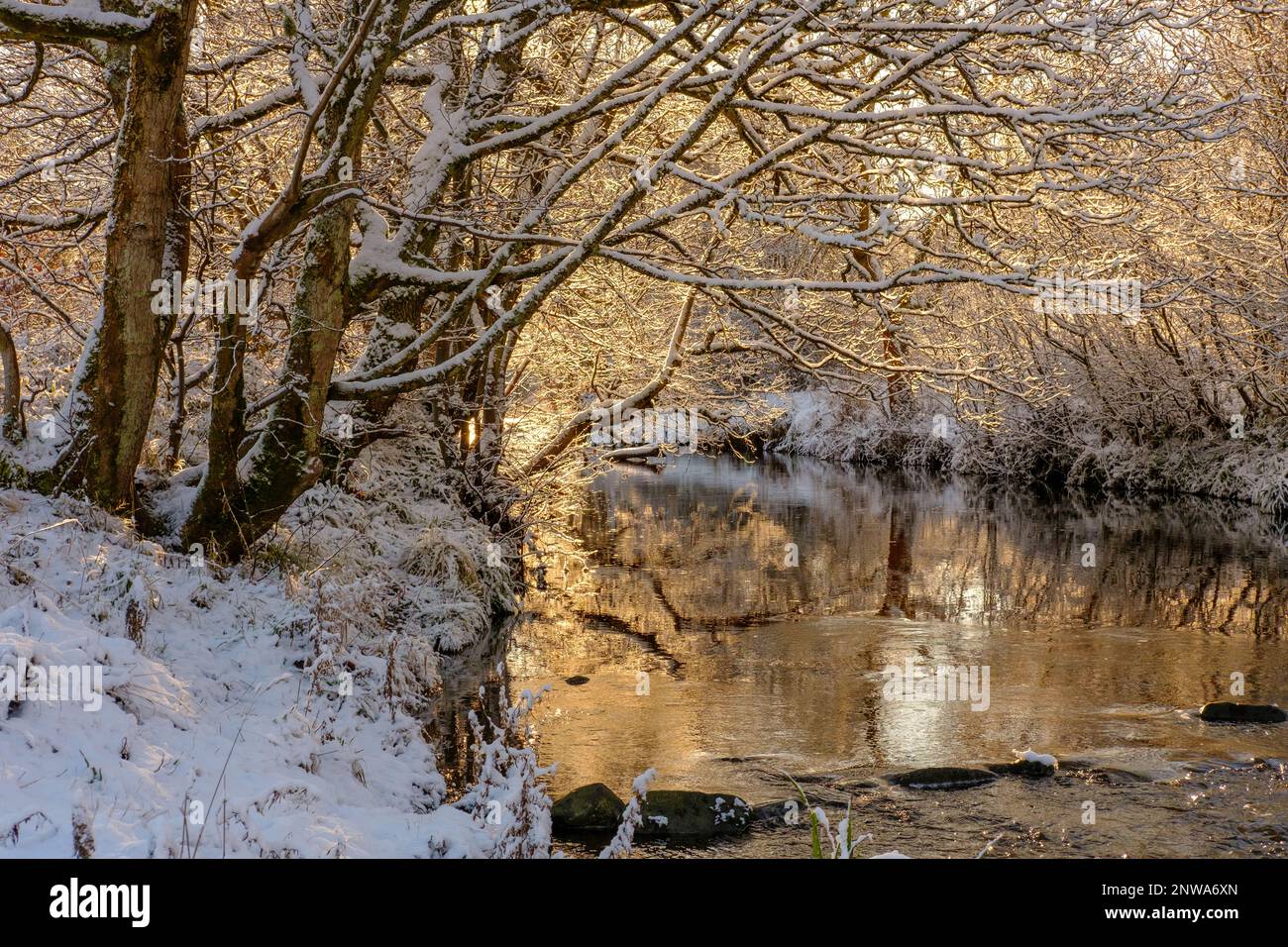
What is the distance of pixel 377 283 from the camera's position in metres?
9.57

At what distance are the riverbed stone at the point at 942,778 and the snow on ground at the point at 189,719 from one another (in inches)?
131

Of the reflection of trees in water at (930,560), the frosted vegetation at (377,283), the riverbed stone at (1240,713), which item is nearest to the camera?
the frosted vegetation at (377,283)

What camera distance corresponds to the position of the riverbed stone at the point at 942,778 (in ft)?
25.8

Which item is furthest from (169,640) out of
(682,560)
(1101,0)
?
(682,560)

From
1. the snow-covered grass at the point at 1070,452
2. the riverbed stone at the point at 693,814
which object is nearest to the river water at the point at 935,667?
the riverbed stone at the point at 693,814

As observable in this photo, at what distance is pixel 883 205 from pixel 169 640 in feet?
21.9

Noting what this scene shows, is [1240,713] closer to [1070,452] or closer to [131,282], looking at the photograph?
[131,282]

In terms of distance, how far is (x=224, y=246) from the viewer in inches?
469

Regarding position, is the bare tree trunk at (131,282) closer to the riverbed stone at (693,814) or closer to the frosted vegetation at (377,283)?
the frosted vegetation at (377,283)

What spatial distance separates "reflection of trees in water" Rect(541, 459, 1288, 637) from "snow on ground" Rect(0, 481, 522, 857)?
19.3 feet

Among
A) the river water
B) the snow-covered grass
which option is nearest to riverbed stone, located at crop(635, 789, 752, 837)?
the river water
